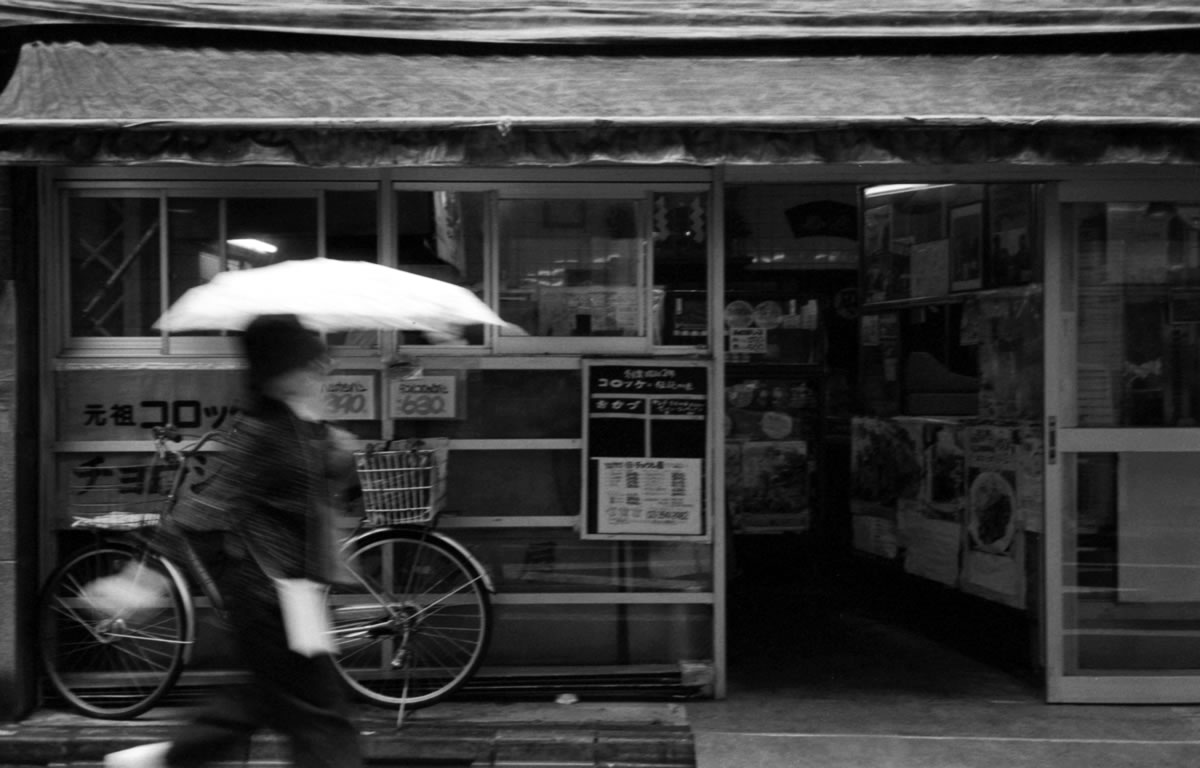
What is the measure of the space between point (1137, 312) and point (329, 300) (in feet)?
14.8

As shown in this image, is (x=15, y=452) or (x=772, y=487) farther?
(x=772, y=487)

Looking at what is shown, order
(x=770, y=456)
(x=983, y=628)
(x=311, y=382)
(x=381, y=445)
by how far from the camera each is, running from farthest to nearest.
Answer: (x=770, y=456) < (x=983, y=628) < (x=381, y=445) < (x=311, y=382)

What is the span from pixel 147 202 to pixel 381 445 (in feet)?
5.99

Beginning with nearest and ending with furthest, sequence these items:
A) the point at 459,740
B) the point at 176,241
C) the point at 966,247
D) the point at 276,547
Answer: the point at 276,547, the point at 459,740, the point at 176,241, the point at 966,247

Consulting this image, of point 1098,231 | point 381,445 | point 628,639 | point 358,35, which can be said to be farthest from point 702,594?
point 358,35

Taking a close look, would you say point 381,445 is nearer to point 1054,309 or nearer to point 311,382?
point 311,382

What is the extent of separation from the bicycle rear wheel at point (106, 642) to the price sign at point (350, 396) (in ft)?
3.86

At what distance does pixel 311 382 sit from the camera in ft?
15.6

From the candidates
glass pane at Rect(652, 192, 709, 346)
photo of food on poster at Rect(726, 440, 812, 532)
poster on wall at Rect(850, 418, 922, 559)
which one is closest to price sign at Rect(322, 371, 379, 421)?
glass pane at Rect(652, 192, 709, 346)

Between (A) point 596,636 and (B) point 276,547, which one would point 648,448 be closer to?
(A) point 596,636

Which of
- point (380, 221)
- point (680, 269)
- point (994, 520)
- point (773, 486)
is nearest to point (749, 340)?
point (773, 486)

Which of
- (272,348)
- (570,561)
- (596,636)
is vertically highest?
(272,348)

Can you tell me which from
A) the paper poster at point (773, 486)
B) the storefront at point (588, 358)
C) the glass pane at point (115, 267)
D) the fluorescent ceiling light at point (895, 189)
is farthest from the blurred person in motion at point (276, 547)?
the paper poster at point (773, 486)

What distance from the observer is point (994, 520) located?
8.14 metres
